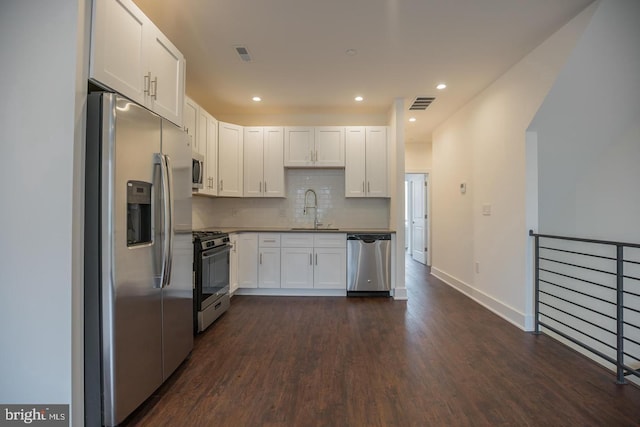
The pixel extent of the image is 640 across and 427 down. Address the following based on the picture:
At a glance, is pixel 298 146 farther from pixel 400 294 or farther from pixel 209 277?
pixel 400 294

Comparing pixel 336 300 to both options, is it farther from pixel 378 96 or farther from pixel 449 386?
pixel 378 96

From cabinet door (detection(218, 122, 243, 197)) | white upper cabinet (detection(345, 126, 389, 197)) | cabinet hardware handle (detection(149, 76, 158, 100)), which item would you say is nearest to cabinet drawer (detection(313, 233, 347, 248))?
white upper cabinet (detection(345, 126, 389, 197))

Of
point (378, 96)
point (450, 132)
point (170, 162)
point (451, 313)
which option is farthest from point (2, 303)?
point (450, 132)

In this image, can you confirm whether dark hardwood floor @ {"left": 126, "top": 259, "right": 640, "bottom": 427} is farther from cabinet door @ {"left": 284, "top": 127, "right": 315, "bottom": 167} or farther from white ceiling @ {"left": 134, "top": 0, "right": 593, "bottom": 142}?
white ceiling @ {"left": 134, "top": 0, "right": 593, "bottom": 142}

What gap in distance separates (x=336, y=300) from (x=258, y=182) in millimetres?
2093

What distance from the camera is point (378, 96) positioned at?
4.20 m

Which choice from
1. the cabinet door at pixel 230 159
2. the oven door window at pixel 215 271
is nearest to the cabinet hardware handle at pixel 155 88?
the oven door window at pixel 215 271

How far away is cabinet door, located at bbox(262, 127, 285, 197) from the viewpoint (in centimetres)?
466

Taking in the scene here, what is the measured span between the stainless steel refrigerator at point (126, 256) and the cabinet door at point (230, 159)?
2.28 metres

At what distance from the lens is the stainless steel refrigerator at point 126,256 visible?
61.7 inches

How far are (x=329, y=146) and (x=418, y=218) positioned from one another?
4307mm

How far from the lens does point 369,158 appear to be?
15.1 ft

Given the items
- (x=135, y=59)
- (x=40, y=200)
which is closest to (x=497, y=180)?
(x=135, y=59)

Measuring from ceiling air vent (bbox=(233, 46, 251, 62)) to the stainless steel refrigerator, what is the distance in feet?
4.59
